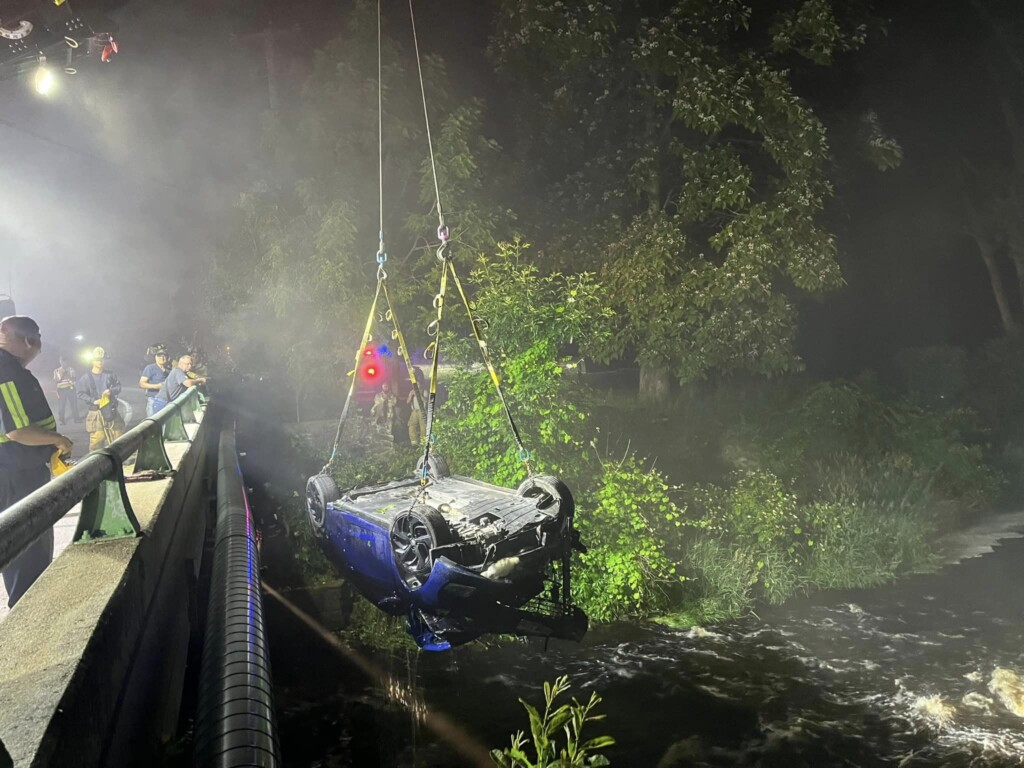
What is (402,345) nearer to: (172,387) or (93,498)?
(93,498)

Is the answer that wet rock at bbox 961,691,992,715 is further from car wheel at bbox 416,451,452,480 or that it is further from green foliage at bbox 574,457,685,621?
car wheel at bbox 416,451,452,480

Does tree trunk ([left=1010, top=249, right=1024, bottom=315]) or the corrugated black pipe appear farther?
tree trunk ([left=1010, top=249, right=1024, bottom=315])

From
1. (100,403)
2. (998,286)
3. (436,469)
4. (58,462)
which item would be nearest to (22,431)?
(58,462)

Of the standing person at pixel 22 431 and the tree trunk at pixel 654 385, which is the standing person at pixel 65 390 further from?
the standing person at pixel 22 431

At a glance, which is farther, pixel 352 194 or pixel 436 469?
pixel 352 194

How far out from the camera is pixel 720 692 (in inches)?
264

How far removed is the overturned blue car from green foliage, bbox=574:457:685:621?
2.43 metres

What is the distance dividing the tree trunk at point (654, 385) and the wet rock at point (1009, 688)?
6.91 metres

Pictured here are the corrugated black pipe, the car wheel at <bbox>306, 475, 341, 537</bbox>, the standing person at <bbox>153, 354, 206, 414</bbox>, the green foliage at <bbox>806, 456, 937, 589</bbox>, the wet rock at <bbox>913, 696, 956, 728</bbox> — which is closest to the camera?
the corrugated black pipe

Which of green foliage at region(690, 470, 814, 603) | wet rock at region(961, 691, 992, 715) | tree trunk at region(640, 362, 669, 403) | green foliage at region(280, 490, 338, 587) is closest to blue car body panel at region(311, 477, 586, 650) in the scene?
green foliage at region(280, 490, 338, 587)

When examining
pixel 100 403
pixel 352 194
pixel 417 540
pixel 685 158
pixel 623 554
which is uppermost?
pixel 685 158

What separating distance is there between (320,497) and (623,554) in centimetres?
390

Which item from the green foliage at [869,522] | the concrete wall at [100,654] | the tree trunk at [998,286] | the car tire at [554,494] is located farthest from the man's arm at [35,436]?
the tree trunk at [998,286]

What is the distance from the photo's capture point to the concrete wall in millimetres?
1866
